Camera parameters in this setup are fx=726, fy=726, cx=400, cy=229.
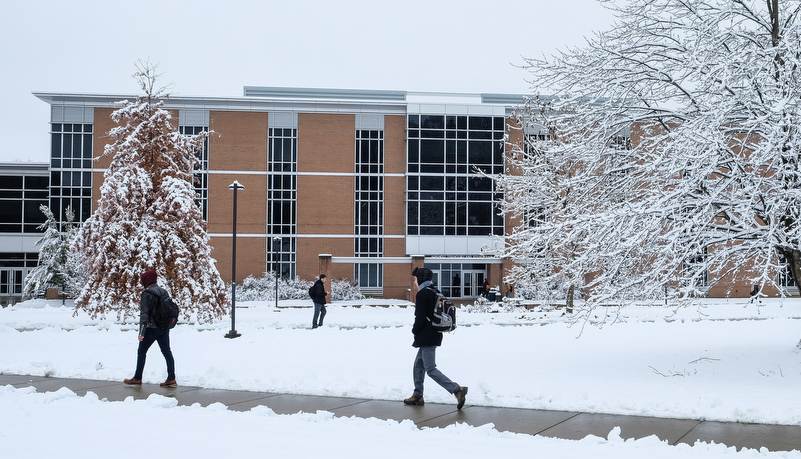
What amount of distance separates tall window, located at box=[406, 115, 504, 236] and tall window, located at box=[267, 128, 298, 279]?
26.9ft

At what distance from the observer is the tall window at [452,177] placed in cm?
5134

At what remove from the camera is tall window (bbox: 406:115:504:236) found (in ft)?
168

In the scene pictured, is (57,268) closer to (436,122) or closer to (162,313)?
(436,122)

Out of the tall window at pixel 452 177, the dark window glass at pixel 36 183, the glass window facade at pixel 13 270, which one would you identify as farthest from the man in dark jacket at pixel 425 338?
the dark window glass at pixel 36 183

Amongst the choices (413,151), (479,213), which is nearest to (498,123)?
(413,151)

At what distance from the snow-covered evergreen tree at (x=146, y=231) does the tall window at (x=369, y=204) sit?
27279mm

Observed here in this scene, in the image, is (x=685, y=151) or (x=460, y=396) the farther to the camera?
(x=685, y=151)

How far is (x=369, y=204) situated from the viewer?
52.4m

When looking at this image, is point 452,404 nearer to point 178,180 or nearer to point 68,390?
point 68,390

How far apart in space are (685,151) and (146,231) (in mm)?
17513

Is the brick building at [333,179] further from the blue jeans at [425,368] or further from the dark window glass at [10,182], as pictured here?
the blue jeans at [425,368]

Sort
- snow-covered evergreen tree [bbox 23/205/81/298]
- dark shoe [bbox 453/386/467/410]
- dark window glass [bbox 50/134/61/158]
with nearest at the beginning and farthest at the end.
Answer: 1. dark shoe [bbox 453/386/467/410]
2. snow-covered evergreen tree [bbox 23/205/81/298]
3. dark window glass [bbox 50/134/61/158]

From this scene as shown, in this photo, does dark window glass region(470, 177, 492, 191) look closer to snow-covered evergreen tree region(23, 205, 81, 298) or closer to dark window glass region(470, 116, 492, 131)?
dark window glass region(470, 116, 492, 131)

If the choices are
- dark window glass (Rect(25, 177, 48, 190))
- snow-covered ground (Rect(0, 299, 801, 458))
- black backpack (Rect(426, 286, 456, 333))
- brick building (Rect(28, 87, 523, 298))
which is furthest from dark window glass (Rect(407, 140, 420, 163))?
black backpack (Rect(426, 286, 456, 333))
